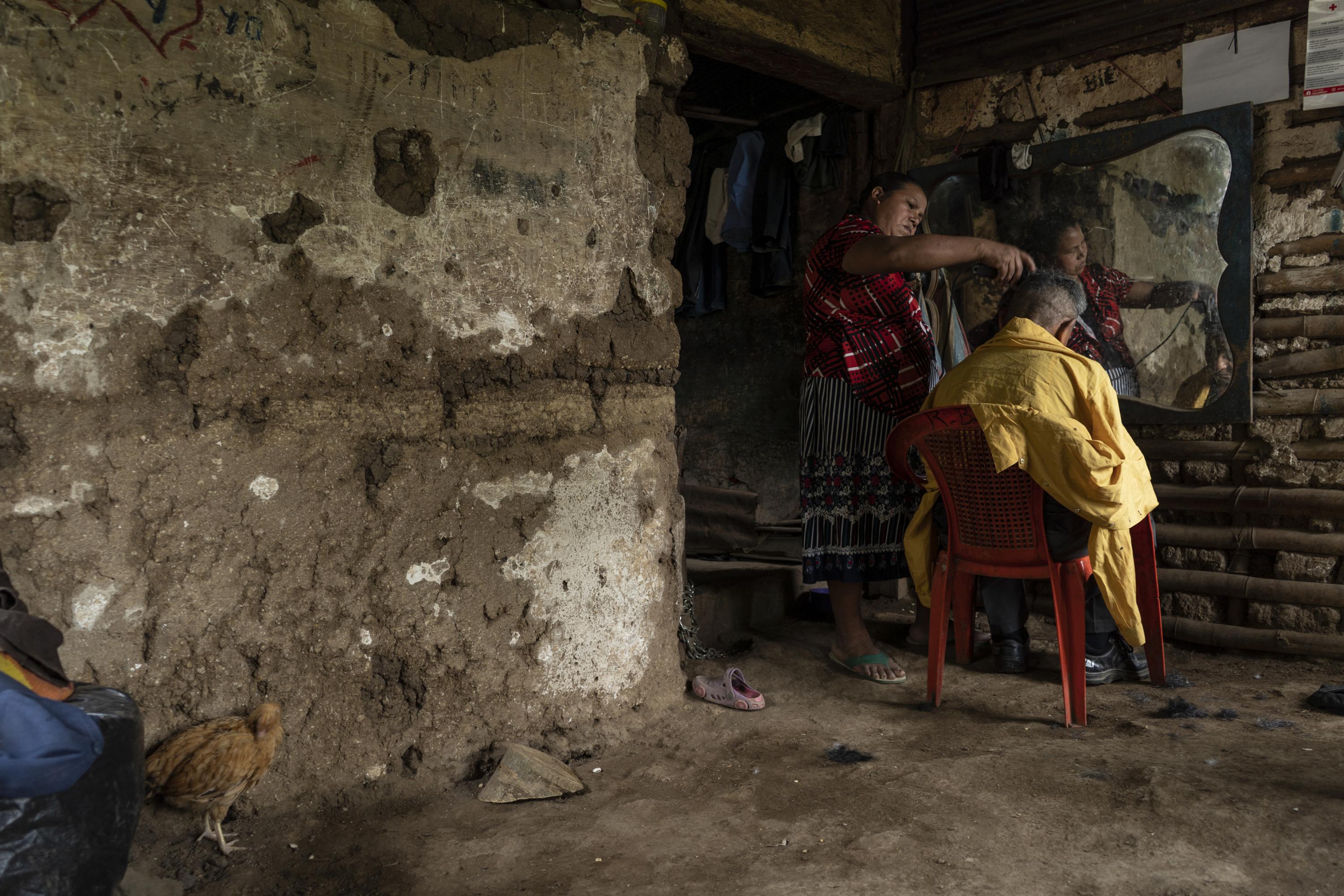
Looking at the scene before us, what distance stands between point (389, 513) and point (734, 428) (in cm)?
454

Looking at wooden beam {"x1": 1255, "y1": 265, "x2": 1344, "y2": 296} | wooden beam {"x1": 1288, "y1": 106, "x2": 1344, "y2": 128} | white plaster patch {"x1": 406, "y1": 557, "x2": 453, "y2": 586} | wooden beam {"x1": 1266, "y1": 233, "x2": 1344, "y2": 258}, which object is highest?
wooden beam {"x1": 1288, "y1": 106, "x2": 1344, "y2": 128}

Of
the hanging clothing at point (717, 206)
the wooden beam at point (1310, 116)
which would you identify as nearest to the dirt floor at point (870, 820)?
the wooden beam at point (1310, 116)

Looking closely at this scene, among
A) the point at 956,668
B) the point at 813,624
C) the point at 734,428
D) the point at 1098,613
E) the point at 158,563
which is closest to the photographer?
the point at 158,563

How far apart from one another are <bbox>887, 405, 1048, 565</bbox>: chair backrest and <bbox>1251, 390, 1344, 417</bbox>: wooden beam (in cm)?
161

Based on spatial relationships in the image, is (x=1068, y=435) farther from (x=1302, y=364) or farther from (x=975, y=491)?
(x=1302, y=364)

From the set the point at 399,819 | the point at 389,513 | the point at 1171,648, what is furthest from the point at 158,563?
the point at 1171,648

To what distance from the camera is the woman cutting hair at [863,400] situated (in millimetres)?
3139

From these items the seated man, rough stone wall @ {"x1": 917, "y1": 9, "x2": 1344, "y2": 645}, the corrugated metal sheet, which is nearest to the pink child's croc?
the seated man

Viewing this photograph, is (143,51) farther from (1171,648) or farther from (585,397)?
(1171,648)

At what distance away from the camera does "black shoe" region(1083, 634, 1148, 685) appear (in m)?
3.04

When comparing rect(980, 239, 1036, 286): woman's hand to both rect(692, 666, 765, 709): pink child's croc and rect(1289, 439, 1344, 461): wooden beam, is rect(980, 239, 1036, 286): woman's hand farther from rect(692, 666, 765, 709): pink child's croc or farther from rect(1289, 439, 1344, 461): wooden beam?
rect(692, 666, 765, 709): pink child's croc

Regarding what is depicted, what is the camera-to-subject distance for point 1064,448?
2443mm

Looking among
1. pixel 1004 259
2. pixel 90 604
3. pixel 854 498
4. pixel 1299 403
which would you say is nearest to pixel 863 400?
pixel 854 498

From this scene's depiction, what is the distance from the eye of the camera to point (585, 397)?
101 inches
